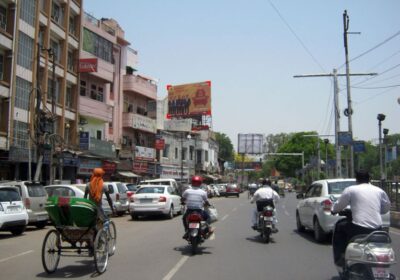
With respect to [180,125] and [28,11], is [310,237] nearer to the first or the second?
[28,11]

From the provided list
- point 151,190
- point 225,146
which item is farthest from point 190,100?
point 225,146

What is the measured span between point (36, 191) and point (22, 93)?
44.0 ft

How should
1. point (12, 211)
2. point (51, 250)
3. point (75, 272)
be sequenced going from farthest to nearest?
point (12, 211) < point (75, 272) < point (51, 250)

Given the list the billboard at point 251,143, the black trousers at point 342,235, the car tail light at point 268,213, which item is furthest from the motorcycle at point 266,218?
the billboard at point 251,143

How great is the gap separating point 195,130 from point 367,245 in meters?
59.1

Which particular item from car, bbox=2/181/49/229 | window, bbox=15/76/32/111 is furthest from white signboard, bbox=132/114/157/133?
car, bbox=2/181/49/229

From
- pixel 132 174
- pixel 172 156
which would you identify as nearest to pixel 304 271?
pixel 132 174

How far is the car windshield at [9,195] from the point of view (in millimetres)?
14857

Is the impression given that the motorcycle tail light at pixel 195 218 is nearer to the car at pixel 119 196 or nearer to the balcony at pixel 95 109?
the car at pixel 119 196

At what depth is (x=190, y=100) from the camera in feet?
208

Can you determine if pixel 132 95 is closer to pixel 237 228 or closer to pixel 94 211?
pixel 237 228

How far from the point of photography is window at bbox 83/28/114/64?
3803 centimetres

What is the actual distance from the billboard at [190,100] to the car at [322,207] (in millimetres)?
47699

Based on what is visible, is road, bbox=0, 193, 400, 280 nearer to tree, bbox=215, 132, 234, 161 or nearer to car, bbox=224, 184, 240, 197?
car, bbox=224, 184, 240, 197
